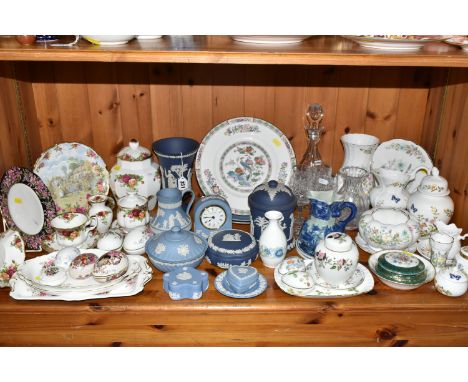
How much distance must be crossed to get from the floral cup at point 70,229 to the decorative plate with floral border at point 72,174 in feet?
0.59

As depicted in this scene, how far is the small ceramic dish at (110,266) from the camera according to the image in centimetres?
128

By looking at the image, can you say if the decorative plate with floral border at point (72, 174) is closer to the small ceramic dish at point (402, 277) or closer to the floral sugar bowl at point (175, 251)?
the floral sugar bowl at point (175, 251)

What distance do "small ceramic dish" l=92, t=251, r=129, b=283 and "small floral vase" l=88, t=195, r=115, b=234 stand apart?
0.63 ft

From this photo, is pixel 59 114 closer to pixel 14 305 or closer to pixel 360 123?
pixel 14 305

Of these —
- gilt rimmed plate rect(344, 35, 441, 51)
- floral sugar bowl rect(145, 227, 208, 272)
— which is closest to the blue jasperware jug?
floral sugar bowl rect(145, 227, 208, 272)

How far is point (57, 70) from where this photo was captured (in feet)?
5.17

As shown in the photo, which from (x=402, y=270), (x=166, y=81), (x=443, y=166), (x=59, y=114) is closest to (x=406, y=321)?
(x=402, y=270)

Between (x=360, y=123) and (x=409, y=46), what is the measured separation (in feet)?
1.52

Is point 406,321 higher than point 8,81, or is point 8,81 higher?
point 8,81

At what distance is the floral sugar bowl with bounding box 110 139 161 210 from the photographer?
1.55 meters


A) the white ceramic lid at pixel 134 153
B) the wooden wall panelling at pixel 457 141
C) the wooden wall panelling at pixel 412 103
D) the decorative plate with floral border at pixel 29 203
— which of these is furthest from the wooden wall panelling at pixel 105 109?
the wooden wall panelling at pixel 457 141

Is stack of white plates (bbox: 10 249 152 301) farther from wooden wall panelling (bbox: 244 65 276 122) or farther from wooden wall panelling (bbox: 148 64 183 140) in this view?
wooden wall panelling (bbox: 244 65 276 122)

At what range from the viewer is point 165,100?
5.31 ft

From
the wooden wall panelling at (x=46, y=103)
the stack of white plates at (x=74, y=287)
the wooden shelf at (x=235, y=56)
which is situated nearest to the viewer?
the wooden shelf at (x=235, y=56)
